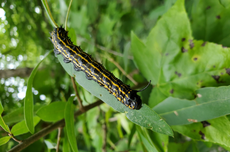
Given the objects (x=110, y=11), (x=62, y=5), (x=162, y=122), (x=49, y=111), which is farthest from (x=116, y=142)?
(x=62, y=5)

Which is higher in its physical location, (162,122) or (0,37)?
(0,37)

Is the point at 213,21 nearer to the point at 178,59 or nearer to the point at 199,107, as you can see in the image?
the point at 178,59

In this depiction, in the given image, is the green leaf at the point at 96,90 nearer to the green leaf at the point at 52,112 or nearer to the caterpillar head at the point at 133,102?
the caterpillar head at the point at 133,102

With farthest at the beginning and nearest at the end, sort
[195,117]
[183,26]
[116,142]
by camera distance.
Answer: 1. [116,142]
2. [183,26]
3. [195,117]

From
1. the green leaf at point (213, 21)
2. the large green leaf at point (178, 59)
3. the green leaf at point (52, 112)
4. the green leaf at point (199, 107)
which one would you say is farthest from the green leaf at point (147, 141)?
the green leaf at point (213, 21)

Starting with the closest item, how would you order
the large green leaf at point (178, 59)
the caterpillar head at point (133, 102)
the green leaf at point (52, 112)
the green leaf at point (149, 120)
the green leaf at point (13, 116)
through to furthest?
the green leaf at point (149, 120) < the caterpillar head at point (133, 102) < the large green leaf at point (178, 59) < the green leaf at point (52, 112) < the green leaf at point (13, 116)

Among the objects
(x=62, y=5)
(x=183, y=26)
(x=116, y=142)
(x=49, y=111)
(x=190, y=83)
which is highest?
(x=62, y=5)

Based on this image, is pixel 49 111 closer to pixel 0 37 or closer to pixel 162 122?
pixel 162 122
